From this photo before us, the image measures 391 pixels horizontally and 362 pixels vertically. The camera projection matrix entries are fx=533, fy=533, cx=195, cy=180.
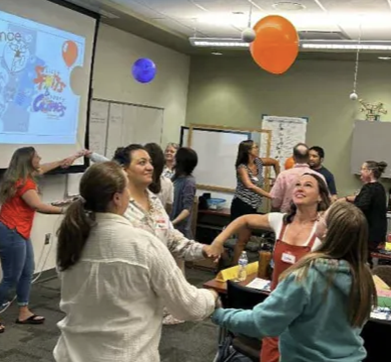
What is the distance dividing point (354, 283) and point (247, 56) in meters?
6.80

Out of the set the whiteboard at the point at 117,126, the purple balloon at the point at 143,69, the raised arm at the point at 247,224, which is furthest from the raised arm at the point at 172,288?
the purple balloon at the point at 143,69

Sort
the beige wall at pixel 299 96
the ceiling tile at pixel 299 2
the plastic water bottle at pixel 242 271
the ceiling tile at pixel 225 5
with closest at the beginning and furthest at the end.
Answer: the plastic water bottle at pixel 242 271
the ceiling tile at pixel 299 2
the ceiling tile at pixel 225 5
the beige wall at pixel 299 96

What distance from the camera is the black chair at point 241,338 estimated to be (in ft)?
8.95

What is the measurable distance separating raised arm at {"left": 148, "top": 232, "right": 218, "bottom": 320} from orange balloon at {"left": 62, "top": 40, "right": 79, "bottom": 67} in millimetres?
4012

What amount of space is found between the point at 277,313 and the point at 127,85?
5.56 metres

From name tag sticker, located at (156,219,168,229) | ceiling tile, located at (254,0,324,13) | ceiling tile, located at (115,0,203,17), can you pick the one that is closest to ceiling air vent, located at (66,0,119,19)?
ceiling tile, located at (115,0,203,17)

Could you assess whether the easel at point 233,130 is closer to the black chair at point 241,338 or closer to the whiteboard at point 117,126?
the whiteboard at point 117,126

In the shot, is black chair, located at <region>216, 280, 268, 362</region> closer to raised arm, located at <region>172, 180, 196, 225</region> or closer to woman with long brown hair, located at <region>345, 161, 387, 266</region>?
raised arm, located at <region>172, 180, 196, 225</region>

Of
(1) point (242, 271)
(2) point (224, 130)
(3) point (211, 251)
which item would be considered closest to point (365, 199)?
(1) point (242, 271)

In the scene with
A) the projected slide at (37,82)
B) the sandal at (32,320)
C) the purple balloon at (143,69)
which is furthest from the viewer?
the purple balloon at (143,69)

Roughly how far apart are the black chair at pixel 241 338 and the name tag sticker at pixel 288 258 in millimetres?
250

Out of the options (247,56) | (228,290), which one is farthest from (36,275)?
(247,56)

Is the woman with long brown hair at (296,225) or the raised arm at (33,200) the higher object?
the woman with long brown hair at (296,225)

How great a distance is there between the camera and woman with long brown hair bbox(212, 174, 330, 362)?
2.56 metres
